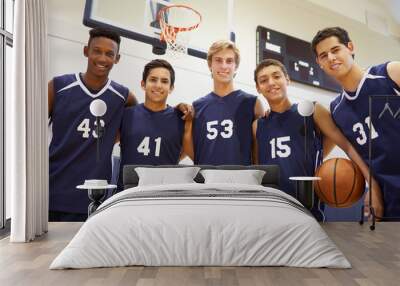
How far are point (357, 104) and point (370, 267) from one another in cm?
257

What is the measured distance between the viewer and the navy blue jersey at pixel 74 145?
538cm

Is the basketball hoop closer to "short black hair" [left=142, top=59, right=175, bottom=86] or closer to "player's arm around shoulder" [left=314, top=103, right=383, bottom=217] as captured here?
"short black hair" [left=142, top=59, right=175, bottom=86]

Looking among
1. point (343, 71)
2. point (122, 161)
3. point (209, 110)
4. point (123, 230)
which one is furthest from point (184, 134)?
point (123, 230)

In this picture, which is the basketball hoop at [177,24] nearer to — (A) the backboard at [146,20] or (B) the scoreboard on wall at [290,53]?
(A) the backboard at [146,20]

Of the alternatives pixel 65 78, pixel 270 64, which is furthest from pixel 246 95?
pixel 65 78

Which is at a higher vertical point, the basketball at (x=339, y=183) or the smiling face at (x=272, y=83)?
the smiling face at (x=272, y=83)

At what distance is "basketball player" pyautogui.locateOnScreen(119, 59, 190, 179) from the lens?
544cm

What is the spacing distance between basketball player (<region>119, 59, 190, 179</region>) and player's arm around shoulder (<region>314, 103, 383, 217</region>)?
1.55m

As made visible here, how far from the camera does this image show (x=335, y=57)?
5.57 metres

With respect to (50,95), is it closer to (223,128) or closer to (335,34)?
(223,128)

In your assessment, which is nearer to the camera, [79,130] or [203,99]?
[79,130]

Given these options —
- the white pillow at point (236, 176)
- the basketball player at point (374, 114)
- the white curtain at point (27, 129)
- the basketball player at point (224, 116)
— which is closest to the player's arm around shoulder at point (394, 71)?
the basketball player at point (374, 114)

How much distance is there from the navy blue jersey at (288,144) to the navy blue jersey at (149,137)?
983 mm

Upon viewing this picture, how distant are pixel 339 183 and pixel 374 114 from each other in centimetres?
93
